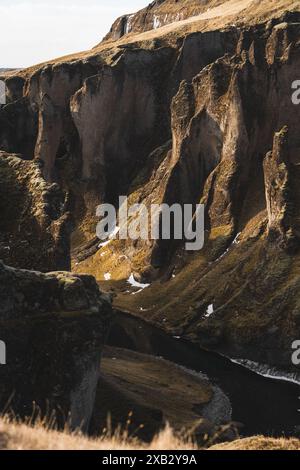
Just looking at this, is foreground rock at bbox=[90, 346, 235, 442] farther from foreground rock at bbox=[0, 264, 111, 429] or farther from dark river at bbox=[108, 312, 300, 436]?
foreground rock at bbox=[0, 264, 111, 429]

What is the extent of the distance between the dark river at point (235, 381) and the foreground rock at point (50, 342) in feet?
92.1

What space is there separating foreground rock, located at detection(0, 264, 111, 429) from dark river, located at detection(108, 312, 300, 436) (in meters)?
28.1

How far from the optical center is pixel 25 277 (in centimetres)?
5509

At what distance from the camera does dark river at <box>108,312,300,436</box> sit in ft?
258

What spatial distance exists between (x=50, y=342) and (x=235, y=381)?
166ft

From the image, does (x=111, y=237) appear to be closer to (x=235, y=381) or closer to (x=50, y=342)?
(x=235, y=381)

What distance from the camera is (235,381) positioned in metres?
97.2

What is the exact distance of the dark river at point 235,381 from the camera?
7862cm

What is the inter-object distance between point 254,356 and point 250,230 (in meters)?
38.7

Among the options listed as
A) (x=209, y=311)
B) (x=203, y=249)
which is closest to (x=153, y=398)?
(x=209, y=311)

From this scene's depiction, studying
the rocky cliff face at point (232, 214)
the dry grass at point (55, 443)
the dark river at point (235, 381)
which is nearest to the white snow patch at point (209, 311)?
the rocky cliff face at point (232, 214)

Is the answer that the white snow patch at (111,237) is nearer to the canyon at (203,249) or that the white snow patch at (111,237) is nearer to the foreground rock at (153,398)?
the canyon at (203,249)

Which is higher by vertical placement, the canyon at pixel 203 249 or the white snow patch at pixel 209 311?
the canyon at pixel 203 249
